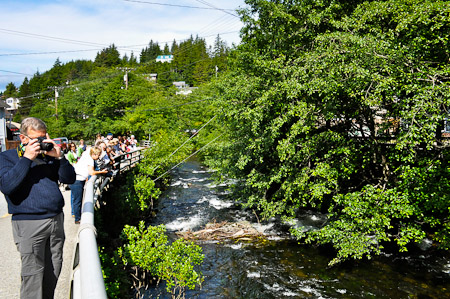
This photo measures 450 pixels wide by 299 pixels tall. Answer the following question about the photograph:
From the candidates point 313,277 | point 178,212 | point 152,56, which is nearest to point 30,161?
point 313,277

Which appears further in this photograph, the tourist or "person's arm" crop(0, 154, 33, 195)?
the tourist

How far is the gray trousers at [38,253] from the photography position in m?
3.24

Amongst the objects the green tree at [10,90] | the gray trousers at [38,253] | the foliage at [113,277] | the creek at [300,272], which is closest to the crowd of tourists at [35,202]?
the gray trousers at [38,253]

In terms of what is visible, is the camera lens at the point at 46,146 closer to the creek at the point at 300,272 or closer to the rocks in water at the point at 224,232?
the creek at the point at 300,272

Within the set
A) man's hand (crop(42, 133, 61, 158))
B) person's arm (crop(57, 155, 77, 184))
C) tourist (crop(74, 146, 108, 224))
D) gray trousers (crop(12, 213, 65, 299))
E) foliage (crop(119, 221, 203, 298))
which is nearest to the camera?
gray trousers (crop(12, 213, 65, 299))

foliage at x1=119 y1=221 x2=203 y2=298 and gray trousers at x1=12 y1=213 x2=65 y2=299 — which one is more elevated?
gray trousers at x1=12 y1=213 x2=65 y2=299

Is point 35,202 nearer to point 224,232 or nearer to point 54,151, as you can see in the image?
point 54,151

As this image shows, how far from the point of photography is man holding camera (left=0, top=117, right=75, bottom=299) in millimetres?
3230

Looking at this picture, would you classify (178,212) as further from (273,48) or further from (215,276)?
(273,48)

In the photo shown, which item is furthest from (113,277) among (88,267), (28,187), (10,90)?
(10,90)

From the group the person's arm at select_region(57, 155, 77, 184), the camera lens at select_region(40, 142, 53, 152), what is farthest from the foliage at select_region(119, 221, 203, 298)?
the camera lens at select_region(40, 142, 53, 152)

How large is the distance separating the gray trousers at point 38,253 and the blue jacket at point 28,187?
0.09m

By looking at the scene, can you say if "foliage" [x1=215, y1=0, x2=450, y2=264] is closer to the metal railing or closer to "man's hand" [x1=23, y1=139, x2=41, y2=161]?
the metal railing

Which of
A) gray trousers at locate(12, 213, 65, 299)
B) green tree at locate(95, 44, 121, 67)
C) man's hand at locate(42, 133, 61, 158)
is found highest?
green tree at locate(95, 44, 121, 67)
